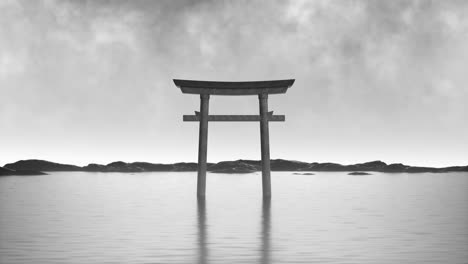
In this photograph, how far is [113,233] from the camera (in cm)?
1328

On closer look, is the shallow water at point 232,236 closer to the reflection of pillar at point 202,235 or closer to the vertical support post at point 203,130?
the reflection of pillar at point 202,235

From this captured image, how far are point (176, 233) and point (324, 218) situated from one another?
18.6 ft

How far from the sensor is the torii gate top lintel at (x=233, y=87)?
76.2 ft

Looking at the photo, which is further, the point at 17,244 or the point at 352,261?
the point at 17,244

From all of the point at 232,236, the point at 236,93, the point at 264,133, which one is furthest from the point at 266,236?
the point at 236,93

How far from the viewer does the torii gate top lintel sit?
914 inches

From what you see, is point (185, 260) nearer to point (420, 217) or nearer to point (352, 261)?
point (352, 261)

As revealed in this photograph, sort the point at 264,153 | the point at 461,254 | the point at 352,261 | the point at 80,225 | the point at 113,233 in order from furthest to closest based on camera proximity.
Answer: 1. the point at 264,153
2. the point at 80,225
3. the point at 113,233
4. the point at 461,254
5. the point at 352,261

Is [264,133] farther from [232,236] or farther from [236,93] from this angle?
[232,236]

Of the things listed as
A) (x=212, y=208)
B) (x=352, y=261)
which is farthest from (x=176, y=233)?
(x=212, y=208)

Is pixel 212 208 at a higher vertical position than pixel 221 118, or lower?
lower

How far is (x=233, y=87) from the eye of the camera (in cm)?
2336

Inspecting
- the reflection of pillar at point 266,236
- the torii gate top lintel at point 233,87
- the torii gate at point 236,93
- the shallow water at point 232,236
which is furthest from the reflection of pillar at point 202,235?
the torii gate top lintel at point 233,87

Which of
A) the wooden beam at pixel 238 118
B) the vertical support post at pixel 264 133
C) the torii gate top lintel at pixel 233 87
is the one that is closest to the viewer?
the torii gate top lintel at pixel 233 87
